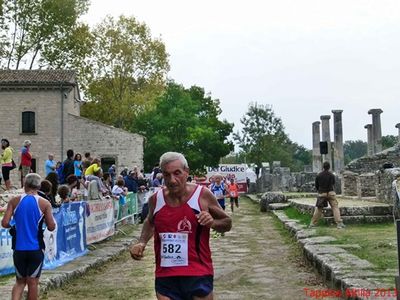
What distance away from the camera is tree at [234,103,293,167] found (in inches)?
2859

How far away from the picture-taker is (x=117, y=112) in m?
48.9

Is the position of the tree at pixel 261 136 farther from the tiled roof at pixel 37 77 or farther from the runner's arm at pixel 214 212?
the runner's arm at pixel 214 212

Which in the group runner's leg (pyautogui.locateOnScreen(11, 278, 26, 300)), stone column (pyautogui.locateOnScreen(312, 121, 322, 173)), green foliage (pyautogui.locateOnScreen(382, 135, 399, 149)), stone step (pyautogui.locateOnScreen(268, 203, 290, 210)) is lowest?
runner's leg (pyautogui.locateOnScreen(11, 278, 26, 300))

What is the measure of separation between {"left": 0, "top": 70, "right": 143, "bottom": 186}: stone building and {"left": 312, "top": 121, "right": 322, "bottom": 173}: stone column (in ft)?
44.8

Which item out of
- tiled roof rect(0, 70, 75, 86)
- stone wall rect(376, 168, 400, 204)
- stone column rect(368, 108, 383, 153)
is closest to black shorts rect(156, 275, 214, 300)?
stone wall rect(376, 168, 400, 204)

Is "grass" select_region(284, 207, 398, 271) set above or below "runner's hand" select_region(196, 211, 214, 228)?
below

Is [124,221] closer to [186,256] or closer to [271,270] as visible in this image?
[271,270]

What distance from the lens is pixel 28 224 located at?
22.5ft

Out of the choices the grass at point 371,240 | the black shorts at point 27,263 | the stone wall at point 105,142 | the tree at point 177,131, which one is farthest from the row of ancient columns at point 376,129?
the black shorts at point 27,263

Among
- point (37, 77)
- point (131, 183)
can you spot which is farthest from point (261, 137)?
point (131, 183)

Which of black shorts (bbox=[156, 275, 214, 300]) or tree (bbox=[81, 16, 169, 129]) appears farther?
tree (bbox=[81, 16, 169, 129])

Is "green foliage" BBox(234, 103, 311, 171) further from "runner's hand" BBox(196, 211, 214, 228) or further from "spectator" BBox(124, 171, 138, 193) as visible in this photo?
"runner's hand" BBox(196, 211, 214, 228)

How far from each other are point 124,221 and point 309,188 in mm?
21316

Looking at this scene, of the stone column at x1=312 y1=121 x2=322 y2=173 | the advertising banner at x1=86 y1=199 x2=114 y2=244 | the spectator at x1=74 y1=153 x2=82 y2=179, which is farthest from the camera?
the stone column at x1=312 y1=121 x2=322 y2=173
